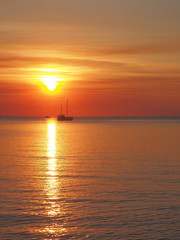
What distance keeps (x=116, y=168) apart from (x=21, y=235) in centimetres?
2073

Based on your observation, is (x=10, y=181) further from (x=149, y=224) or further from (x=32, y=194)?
(x=149, y=224)

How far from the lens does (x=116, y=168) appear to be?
3803 centimetres

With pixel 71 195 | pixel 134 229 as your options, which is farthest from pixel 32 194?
pixel 134 229

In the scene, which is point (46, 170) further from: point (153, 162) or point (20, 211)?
point (20, 211)

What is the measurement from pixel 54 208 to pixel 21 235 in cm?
471

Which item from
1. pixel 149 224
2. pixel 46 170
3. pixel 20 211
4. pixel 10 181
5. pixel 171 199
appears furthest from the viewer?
pixel 46 170

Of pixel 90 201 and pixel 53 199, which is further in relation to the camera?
pixel 53 199

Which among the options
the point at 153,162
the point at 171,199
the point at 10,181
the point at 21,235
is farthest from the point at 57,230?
the point at 153,162

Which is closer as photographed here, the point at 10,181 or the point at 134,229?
the point at 134,229

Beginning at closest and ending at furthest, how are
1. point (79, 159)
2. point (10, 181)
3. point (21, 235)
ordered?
point (21, 235), point (10, 181), point (79, 159)

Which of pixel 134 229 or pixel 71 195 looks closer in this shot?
pixel 134 229

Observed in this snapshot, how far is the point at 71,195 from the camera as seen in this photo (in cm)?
2586

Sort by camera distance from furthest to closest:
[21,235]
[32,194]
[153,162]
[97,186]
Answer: [153,162], [97,186], [32,194], [21,235]

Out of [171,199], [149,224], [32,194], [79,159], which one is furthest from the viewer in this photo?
[79,159]
